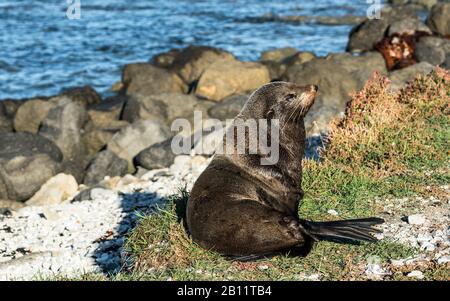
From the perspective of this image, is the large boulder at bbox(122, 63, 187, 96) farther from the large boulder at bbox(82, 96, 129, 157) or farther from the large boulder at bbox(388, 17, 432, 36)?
the large boulder at bbox(388, 17, 432, 36)

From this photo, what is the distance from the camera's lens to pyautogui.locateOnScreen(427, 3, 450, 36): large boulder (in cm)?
2636

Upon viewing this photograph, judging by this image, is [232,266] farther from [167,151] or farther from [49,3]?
[49,3]

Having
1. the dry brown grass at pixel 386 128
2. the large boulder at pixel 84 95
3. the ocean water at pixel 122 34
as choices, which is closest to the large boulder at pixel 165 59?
the ocean water at pixel 122 34

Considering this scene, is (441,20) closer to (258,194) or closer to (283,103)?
(283,103)

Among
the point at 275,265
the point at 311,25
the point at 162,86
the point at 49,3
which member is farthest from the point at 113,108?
the point at 49,3

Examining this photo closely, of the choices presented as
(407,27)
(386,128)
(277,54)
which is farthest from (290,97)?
(277,54)

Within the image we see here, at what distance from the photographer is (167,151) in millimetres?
16047

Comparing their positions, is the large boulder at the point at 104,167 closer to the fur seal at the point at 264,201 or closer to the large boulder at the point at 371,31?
the fur seal at the point at 264,201

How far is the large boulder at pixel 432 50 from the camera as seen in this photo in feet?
76.3

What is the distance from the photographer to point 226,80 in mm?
21891

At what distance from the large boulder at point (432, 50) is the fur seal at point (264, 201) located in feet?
54.8

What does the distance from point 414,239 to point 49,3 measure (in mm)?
39884

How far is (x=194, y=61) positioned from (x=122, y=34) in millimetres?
10479

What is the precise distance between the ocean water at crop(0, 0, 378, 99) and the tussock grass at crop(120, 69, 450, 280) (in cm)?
1578
